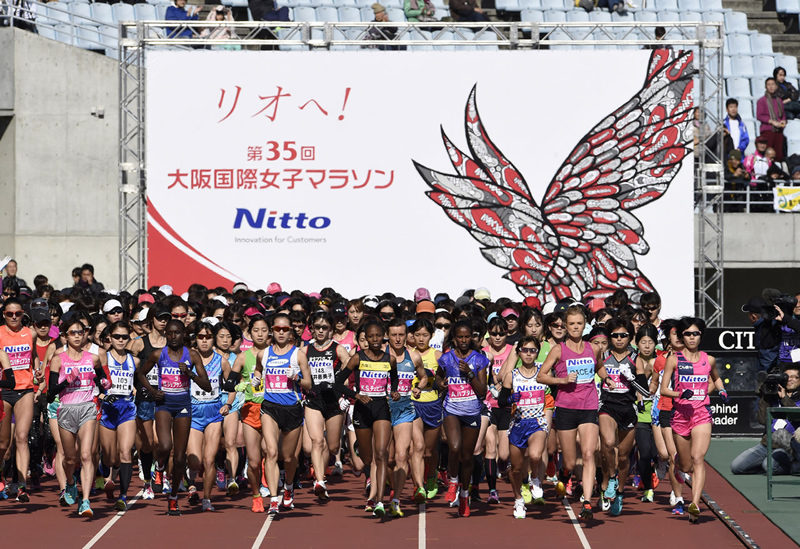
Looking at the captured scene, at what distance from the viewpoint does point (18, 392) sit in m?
11.9

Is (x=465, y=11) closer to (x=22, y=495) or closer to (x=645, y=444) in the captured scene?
(x=645, y=444)

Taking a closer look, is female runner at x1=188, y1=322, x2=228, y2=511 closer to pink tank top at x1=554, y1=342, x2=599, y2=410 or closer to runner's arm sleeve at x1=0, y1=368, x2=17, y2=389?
runner's arm sleeve at x1=0, y1=368, x2=17, y2=389

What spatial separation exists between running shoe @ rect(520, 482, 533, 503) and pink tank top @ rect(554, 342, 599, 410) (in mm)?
1118

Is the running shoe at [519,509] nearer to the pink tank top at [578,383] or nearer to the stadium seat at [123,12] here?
the pink tank top at [578,383]

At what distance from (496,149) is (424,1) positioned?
20.1ft

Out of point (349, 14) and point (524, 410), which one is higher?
point (349, 14)

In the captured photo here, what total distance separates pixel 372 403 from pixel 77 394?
255 cm

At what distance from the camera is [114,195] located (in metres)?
23.8

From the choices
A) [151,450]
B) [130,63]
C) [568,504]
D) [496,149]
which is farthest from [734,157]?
[151,450]

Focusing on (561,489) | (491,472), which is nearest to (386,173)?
(491,472)

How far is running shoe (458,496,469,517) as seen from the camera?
37.1 feet

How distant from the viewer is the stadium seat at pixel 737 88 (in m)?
26.2

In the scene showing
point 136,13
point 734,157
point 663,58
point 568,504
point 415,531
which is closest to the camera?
point 415,531

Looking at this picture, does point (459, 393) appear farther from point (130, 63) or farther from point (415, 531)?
point (130, 63)
